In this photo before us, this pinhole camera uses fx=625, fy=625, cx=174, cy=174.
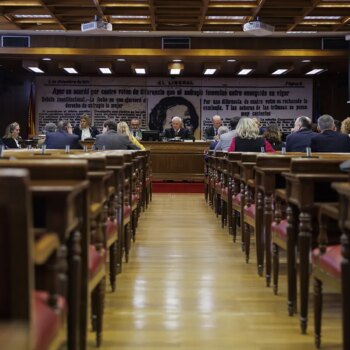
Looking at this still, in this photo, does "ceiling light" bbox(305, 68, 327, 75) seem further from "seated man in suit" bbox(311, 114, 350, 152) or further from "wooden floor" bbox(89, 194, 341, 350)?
"wooden floor" bbox(89, 194, 341, 350)

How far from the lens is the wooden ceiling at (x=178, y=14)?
413 inches

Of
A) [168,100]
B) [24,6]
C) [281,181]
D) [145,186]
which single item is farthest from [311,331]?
[168,100]

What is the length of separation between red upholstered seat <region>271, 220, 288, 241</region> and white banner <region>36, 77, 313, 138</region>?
1350 cm

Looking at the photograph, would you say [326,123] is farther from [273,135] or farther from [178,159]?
[178,159]

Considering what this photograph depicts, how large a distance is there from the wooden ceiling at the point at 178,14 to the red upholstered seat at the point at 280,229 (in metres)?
6.80

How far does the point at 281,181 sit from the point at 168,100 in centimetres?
1308

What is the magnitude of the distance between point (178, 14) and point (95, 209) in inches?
353

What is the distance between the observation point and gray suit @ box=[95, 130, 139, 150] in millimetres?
8734

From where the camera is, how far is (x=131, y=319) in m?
3.71

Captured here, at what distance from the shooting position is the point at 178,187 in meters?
13.1

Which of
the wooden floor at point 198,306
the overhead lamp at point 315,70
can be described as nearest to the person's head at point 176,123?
the overhead lamp at point 315,70

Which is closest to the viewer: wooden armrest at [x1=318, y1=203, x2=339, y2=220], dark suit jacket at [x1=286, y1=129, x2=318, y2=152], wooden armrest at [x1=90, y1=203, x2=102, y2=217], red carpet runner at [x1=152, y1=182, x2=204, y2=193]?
wooden armrest at [x1=318, y1=203, x2=339, y2=220]

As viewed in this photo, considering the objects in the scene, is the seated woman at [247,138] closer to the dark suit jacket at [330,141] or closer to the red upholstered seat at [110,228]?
the dark suit jacket at [330,141]

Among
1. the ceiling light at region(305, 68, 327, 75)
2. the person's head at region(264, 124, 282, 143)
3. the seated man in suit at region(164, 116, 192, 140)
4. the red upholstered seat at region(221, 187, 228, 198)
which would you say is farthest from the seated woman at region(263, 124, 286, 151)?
the ceiling light at region(305, 68, 327, 75)
